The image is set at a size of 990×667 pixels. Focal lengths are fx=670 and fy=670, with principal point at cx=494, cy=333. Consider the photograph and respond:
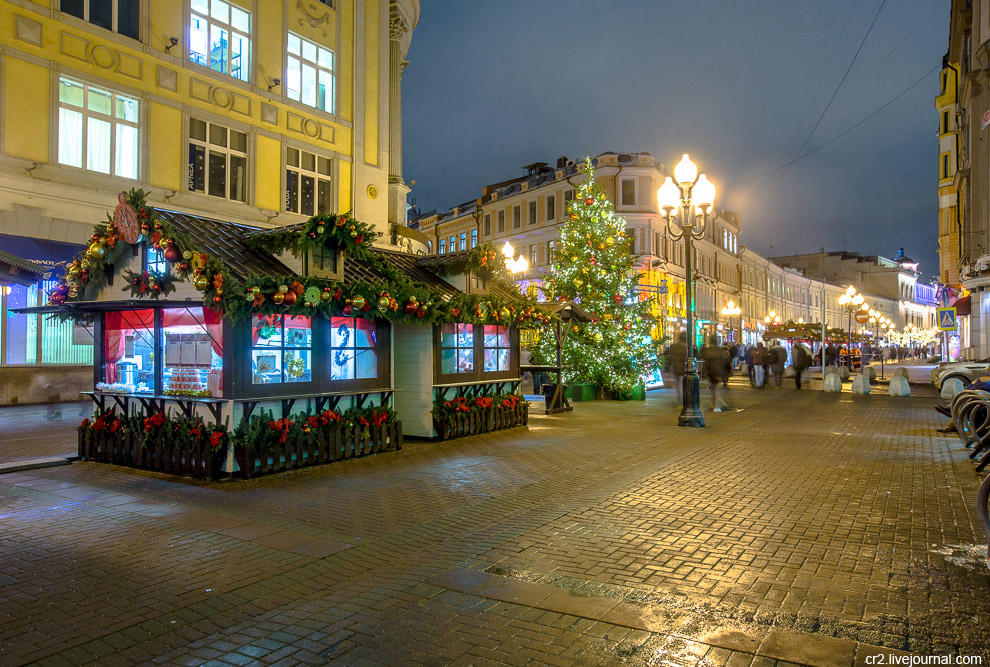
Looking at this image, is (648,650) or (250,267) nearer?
(648,650)

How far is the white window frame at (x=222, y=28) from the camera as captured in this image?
20.1 meters

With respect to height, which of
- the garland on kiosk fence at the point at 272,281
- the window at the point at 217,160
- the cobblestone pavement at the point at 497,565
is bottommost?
the cobblestone pavement at the point at 497,565

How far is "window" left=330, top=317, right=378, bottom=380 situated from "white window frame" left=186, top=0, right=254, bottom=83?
1374cm

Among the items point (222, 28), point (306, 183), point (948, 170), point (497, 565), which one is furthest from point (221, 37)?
point (948, 170)

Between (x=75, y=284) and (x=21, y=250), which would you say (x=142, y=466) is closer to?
(x=75, y=284)

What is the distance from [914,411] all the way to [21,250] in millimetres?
23964

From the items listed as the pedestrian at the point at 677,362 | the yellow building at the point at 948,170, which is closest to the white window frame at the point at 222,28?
the pedestrian at the point at 677,362

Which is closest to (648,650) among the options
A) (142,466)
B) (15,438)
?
(142,466)

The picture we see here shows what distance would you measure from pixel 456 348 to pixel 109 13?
14073 millimetres

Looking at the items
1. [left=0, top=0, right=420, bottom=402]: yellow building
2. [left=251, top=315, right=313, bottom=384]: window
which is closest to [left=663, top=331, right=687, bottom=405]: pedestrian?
[left=0, top=0, right=420, bottom=402]: yellow building

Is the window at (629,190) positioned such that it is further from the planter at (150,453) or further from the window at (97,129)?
the planter at (150,453)

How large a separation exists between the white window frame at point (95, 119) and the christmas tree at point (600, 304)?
1293 centimetres

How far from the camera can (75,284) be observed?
34.1 feet

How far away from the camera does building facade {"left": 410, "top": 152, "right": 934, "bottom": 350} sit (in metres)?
47.0
